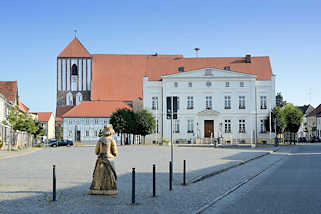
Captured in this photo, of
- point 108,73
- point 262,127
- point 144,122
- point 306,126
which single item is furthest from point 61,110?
point 306,126

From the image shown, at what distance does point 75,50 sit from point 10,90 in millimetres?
27615

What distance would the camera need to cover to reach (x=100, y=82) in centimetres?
9588

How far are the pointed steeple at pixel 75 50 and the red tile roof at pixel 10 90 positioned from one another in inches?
960

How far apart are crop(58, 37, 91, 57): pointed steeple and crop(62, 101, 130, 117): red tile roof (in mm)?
9864

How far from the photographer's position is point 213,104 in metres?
75.8

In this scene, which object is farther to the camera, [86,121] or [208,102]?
[86,121]

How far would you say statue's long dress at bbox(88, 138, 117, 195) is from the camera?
11.4 m

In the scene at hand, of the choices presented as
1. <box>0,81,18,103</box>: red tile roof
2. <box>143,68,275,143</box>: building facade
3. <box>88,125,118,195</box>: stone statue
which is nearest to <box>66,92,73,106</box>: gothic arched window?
<box>143,68,275,143</box>: building facade

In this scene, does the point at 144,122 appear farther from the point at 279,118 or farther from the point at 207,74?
the point at 279,118

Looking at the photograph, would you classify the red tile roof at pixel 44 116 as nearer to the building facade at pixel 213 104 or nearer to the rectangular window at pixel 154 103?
the building facade at pixel 213 104

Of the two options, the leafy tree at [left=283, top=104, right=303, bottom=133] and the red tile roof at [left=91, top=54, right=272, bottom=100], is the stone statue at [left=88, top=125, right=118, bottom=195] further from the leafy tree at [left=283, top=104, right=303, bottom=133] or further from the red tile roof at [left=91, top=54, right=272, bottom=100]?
→ the red tile roof at [left=91, top=54, right=272, bottom=100]

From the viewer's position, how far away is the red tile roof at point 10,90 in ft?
212

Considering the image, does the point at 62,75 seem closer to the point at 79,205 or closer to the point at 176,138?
the point at 176,138

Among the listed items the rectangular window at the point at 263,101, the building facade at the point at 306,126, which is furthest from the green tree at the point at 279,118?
the building facade at the point at 306,126
